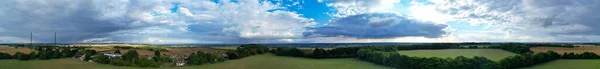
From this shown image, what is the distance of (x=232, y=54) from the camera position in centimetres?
7862

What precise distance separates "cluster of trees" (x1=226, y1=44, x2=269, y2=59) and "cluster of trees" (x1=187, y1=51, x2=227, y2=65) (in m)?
4.66

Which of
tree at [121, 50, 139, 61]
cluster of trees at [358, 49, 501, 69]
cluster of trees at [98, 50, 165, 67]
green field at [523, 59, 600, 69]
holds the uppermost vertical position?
tree at [121, 50, 139, 61]

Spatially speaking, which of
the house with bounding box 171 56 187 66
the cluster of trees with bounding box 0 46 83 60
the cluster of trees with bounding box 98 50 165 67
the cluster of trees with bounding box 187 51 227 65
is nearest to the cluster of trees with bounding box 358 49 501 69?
the cluster of trees with bounding box 187 51 227 65

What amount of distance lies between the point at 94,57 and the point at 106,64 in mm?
6572

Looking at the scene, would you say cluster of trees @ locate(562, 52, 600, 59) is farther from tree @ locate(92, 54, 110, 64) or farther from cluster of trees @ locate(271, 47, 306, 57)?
tree @ locate(92, 54, 110, 64)

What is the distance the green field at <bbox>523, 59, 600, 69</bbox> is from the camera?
63287 mm

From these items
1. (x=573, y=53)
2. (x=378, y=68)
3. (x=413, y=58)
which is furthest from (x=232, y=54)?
(x=573, y=53)

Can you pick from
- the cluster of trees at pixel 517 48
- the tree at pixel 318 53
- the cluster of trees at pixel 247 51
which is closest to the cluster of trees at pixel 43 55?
the cluster of trees at pixel 247 51

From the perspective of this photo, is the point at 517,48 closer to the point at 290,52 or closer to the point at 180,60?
the point at 290,52

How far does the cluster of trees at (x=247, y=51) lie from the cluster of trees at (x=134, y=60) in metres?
13.2

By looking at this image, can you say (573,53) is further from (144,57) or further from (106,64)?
(106,64)

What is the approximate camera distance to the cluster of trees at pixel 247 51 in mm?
78719

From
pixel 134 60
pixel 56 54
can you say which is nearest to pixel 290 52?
pixel 134 60

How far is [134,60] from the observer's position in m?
66.7
